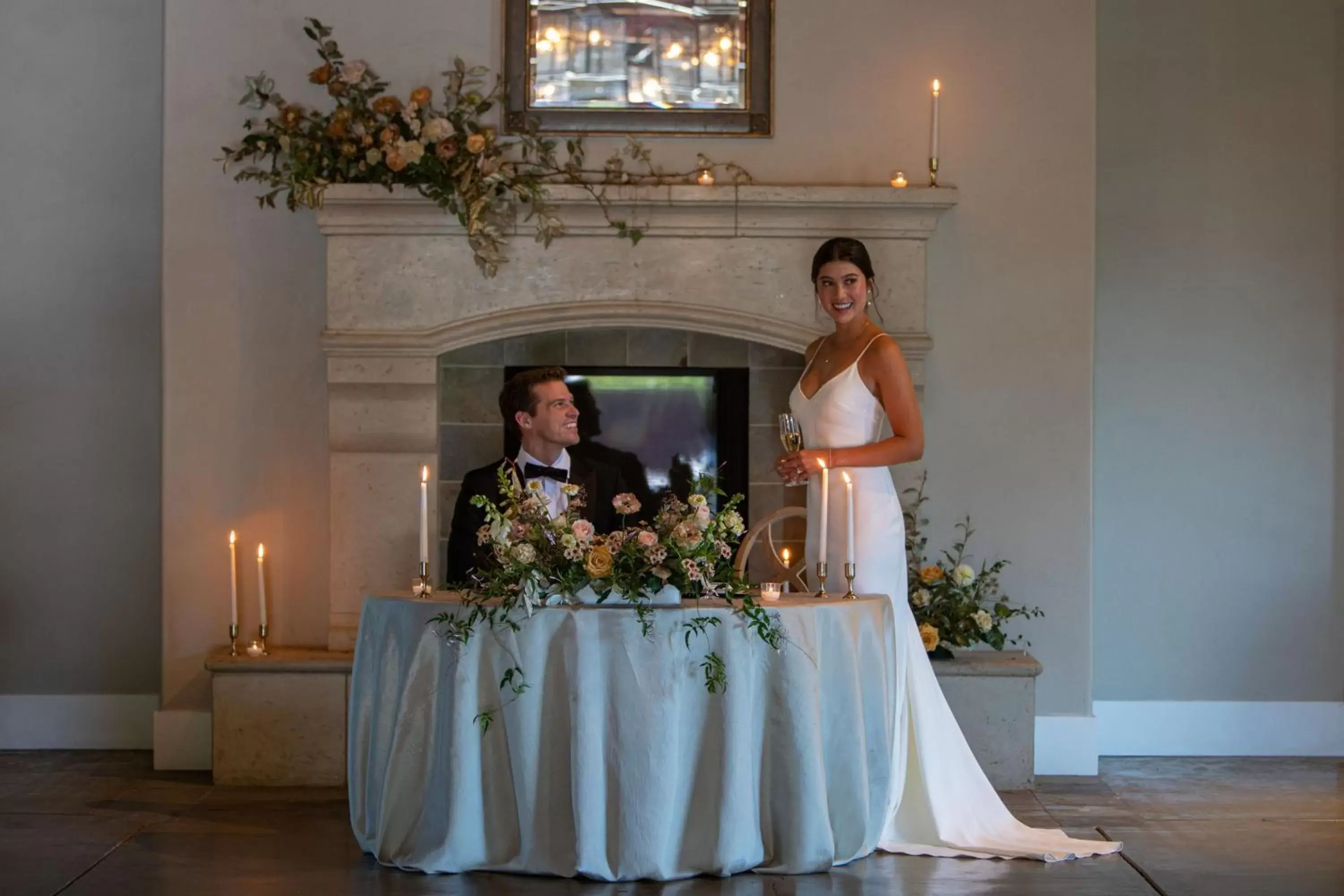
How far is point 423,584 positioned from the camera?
4.06 m

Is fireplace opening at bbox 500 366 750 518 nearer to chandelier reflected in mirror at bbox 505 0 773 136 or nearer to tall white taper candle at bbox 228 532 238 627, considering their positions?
chandelier reflected in mirror at bbox 505 0 773 136

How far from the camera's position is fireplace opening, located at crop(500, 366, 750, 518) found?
5836 millimetres

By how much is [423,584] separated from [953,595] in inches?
78.8

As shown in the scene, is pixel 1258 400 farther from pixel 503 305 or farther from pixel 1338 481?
pixel 503 305

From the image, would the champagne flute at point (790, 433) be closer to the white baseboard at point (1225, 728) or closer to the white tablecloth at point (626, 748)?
the white tablecloth at point (626, 748)

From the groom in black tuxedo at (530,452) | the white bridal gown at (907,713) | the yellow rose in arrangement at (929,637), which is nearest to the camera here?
the white bridal gown at (907,713)

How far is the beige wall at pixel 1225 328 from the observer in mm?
5781

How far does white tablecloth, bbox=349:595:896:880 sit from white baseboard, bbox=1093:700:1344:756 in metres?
2.16

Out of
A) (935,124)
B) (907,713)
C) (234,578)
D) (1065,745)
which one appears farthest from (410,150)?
(1065,745)

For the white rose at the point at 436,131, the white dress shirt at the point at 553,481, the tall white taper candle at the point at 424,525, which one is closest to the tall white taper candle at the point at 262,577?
the white dress shirt at the point at 553,481

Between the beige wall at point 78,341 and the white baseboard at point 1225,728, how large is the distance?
11.8 ft

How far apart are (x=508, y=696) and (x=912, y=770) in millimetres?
1156

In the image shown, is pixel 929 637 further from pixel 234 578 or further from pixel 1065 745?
pixel 234 578

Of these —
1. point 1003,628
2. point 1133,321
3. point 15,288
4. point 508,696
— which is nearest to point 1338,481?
point 1133,321
